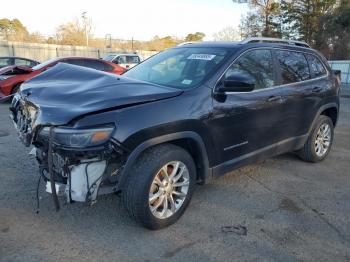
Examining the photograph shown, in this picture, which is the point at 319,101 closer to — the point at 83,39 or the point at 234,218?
the point at 234,218

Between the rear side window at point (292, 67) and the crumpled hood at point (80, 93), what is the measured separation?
1.82m

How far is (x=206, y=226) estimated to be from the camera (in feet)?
11.5

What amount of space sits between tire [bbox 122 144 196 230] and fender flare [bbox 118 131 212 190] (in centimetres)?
9

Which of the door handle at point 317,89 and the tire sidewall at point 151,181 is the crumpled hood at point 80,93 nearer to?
the tire sidewall at point 151,181

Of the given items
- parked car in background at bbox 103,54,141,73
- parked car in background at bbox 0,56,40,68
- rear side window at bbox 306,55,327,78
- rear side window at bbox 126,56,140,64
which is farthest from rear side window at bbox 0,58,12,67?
rear side window at bbox 306,55,327,78

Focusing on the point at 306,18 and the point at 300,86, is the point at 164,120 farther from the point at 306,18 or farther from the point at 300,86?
the point at 306,18

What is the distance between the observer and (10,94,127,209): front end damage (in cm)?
283

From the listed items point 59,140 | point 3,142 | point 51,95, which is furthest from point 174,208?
point 3,142

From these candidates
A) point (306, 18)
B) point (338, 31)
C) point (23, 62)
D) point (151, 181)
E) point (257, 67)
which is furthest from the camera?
point (306, 18)

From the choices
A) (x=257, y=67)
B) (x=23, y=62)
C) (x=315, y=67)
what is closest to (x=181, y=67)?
(x=257, y=67)

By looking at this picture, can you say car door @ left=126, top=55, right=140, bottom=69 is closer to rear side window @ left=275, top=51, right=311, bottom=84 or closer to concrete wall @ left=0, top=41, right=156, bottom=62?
concrete wall @ left=0, top=41, right=156, bottom=62

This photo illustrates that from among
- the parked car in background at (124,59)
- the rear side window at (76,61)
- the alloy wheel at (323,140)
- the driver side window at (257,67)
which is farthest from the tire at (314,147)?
the parked car in background at (124,59)

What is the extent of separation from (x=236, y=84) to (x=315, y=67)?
7.60 feet

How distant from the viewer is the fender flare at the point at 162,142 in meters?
3.00
